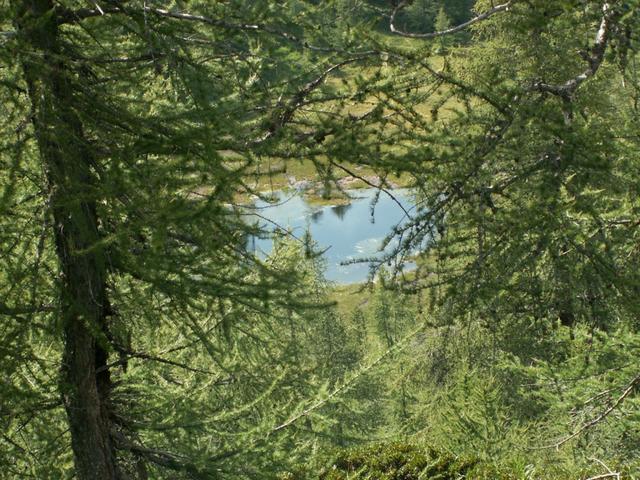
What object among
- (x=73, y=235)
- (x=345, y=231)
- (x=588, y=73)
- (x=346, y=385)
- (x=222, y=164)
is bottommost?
(x=346, y=385)

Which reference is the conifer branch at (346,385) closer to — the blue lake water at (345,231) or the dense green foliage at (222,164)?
the dense green foliage at (222,164)

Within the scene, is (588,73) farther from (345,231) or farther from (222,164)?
(345,231)

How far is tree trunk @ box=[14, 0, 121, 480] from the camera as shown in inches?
130

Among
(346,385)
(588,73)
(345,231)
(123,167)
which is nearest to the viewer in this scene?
(123,167)

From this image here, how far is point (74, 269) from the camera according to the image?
13.1ft

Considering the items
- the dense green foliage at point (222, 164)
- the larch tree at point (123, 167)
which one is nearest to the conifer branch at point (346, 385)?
the dense green foliage at point (222, 164)

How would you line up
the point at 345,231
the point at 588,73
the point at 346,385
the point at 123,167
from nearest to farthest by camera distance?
1. the point at 123,167
2. the point at 588,73
3. the point at 346,385
4. the point at 345,231

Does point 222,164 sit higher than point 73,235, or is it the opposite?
point 222,164

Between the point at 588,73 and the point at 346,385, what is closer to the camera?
the point at 588,73

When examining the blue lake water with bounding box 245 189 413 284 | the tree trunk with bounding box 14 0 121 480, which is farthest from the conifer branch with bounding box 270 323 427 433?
the blue lake water with bounding box 245 189 413 284

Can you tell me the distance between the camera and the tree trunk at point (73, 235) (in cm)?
331

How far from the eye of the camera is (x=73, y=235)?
3.84m

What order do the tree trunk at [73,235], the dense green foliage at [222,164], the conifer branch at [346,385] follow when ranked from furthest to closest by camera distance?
1. the conifer branch at [346,385]
2. the dense green foliage at [222,164]
3. the tree trunk at [73,235]

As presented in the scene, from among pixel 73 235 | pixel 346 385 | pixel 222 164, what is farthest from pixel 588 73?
pixel 346 385
